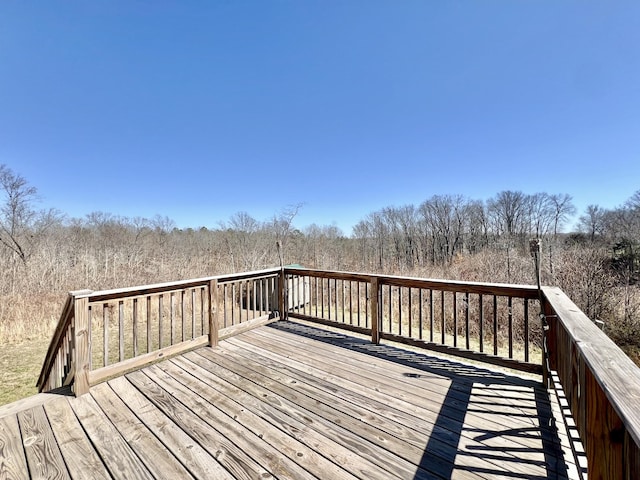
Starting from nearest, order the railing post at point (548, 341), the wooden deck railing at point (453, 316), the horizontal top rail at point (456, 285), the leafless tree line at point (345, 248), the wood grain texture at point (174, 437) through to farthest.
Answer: the wood grain texture at point (174, 437), the railing post at point (548, 341), the horizontal top rail at point (456, 285), the wooden deck railing at point (453, 316), the leafless tree line at point (345, 248)

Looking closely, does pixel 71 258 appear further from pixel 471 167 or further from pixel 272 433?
pixel 471 167

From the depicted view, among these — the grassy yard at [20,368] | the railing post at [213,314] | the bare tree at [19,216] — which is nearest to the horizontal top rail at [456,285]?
the railing post at [213,314]

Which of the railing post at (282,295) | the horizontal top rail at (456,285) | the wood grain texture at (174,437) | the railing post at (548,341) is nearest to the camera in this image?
the wood grain texture at (174,437)

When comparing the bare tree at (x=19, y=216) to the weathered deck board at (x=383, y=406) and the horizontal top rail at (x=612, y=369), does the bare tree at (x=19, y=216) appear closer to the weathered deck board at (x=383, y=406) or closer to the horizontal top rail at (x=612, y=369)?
the weathered deck board at (x=383, y=406)

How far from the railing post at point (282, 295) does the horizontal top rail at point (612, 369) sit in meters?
3.73

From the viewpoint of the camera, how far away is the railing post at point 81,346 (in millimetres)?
2422

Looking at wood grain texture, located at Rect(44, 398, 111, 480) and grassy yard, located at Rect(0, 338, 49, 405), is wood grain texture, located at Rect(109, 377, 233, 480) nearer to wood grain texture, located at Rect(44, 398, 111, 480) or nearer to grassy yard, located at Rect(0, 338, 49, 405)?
wood grain texture, located at Rect(44, 398, 111, 480)

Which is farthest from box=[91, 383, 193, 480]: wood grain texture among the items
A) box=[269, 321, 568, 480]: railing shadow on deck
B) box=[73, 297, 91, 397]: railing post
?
box=[269, 321, 568, 480]: railing shadow on deck

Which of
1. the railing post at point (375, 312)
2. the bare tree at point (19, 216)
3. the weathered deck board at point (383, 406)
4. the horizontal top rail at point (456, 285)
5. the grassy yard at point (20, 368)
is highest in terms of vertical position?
the bare tree at point (19, 216)

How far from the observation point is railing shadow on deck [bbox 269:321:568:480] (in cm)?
160

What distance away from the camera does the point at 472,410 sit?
2.12 metres

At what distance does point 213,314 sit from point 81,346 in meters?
1.36

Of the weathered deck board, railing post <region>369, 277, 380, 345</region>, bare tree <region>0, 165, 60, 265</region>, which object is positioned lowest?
the weathered deck board

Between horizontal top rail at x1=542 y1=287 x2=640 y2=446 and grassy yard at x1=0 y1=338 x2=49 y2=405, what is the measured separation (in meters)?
5.71
